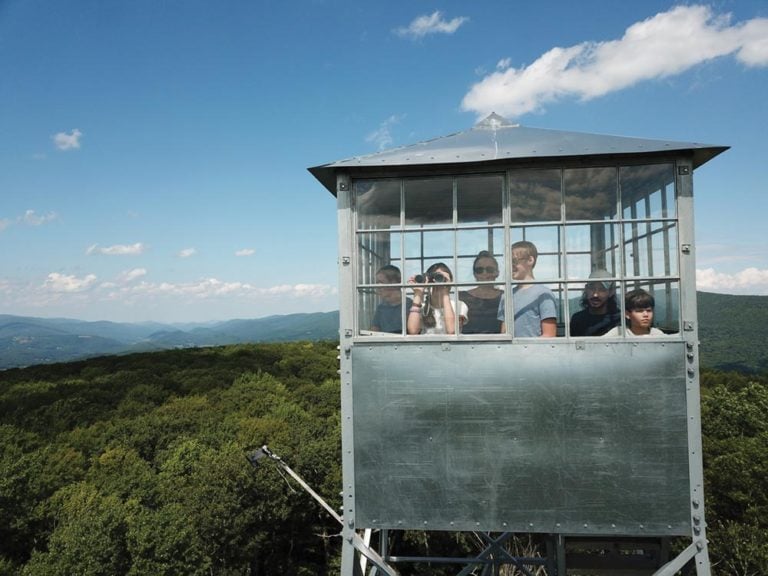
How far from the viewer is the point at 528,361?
6746 mm

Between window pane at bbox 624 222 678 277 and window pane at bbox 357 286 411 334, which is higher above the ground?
window pane at bbox 624 222 678 277

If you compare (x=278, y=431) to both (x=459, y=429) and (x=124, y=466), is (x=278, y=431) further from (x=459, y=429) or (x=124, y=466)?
(x=459, y=429)

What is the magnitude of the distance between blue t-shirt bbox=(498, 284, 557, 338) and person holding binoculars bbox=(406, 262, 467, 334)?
0.70m

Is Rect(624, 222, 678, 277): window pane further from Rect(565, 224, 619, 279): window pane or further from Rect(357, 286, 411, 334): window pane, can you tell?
Rect(357, 286, 411, 334): window pane

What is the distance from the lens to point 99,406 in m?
43.3

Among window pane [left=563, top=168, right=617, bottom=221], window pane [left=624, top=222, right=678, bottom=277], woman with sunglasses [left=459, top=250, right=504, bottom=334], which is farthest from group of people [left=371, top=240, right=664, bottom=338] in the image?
window pane [left=563, top=168, right=617, bottom=221]

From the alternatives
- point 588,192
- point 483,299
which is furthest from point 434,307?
point 588,192

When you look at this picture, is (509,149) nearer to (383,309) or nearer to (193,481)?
(383,309)

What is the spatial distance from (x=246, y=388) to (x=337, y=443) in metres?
20.6

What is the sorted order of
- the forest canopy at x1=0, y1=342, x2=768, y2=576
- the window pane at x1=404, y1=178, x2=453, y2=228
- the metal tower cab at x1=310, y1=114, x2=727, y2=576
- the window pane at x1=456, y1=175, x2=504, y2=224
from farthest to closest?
the forest canopy at x1=0, y1=342, x2=768, y2=576, the window pane at x1=404, y1=178, x2=453, y2=228, the window pane at x1=456, y1=175, x2=504, y2=224, the metal tower cab at x1=310, y1=114, x2=727, y2=576

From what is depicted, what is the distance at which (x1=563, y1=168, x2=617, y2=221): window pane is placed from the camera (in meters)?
6.87

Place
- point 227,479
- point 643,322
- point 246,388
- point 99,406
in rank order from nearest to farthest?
point 643,322 → point 227,479 → point 99,406 → point 246,388

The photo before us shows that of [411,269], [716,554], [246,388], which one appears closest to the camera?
[411,269]

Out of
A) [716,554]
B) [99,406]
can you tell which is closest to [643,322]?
[716,554]
